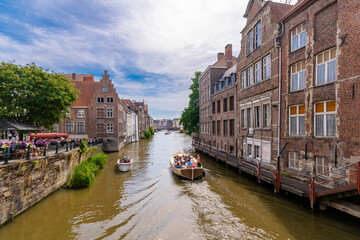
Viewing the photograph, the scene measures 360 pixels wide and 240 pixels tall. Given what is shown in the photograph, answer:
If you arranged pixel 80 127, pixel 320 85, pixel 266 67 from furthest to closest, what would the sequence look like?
pixel 80 127 < pixel 266 67 < pixel 320 85

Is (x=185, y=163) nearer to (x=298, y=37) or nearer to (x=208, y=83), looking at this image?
(x=298, y=37)

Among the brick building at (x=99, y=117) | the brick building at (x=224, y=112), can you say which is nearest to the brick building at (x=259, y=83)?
the brick building at (x=224, y=112)

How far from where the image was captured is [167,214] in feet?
33.3

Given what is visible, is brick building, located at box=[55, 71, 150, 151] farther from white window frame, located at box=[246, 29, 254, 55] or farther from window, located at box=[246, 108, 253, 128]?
white window frame, located at box=[246, 29, 254, 55]

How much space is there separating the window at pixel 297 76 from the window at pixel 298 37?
1136mm

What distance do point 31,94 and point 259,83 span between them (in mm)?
19352

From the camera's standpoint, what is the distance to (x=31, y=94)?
52.2 feet

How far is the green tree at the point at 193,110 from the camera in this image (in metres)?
39.5

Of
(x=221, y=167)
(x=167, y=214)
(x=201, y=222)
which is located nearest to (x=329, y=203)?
(x=201, y=222)

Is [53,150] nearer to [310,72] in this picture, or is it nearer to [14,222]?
[14,222]

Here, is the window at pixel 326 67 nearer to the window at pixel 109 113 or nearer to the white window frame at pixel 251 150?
the white window frame at pixel 251 150

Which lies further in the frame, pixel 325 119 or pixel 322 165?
pixel 322 165

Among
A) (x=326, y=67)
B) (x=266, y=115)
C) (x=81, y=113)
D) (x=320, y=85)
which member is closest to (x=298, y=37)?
(x=326, y=67)

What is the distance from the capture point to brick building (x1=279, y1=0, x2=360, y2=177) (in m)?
8.90
